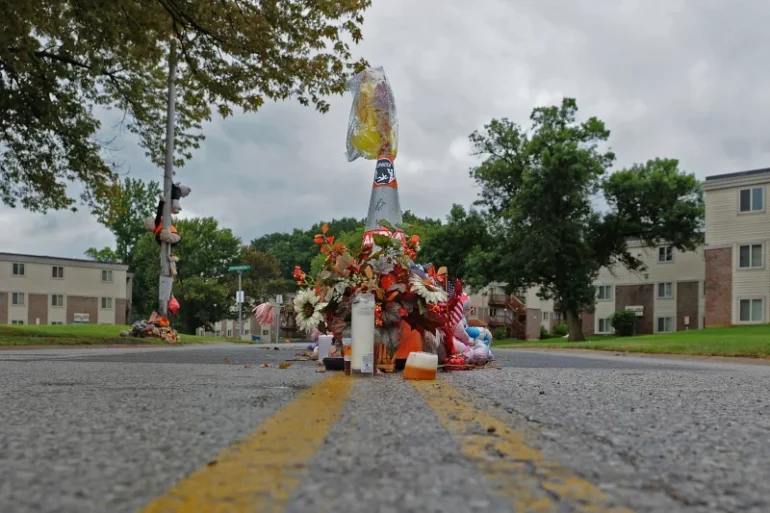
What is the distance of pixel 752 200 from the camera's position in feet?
131

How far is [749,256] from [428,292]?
38.7 m

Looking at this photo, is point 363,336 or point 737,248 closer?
point 363,336

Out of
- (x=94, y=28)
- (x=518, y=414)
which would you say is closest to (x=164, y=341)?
(x=94, y=28)

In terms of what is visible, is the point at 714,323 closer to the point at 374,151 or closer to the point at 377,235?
the point at 374,151

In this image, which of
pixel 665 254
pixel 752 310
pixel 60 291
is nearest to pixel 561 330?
pixel 665 254

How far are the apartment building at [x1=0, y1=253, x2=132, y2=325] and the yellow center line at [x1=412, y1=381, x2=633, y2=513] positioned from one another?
65104 millimetres

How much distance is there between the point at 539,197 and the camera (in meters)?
39.8

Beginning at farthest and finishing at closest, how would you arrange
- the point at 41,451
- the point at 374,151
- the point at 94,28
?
→ 1. the point at 94,28
2. the point at 374,151
3. the point at 41,451

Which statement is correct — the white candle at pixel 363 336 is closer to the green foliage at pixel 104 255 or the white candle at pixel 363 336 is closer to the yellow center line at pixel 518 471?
the yellow center line at pixel 518 471

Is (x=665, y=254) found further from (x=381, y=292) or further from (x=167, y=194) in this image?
(x=381, y=292)

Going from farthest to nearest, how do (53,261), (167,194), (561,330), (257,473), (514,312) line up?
(514,312)
(561,330)
(53,261)
(167,194)
(257,473)

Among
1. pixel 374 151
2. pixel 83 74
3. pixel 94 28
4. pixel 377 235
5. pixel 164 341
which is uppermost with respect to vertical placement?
pixel 83 74

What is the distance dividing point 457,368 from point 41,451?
5.84 m

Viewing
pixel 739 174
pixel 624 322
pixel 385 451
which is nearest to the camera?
pixel 385 451
